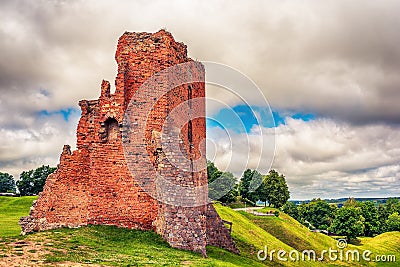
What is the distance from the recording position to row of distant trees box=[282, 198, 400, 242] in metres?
69.4

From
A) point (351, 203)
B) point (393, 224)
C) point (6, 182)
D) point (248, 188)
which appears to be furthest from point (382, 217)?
point (6, 182)

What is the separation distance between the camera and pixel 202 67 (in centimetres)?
2664

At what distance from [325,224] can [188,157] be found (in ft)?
298

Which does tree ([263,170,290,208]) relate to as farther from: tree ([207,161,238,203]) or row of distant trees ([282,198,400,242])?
row of distant trees ([282,198,400,242])

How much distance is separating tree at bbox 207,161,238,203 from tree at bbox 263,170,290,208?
28.9ft

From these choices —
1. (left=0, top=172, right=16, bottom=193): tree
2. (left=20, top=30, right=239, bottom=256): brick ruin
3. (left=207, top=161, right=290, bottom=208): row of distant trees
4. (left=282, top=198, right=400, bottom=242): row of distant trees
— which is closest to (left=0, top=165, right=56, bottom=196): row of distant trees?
(left=0, top=172, right=16, bottom=193): tree

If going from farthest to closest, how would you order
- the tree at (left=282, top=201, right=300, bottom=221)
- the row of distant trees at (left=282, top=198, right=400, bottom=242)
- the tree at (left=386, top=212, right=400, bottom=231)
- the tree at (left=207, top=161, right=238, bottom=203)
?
the tree at (left=282, top=201, right=300, bottom=221) → the tree at (left=386, top=212, right=400, bottom=231) → the tree at (left=207, top=161, right=238, bottom=203) → the row of distant trees at (left=282, top=198, right=400, bottom=242)

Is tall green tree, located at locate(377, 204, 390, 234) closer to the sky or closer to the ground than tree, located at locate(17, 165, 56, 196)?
closer to the ground

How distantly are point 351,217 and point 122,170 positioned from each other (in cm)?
6029

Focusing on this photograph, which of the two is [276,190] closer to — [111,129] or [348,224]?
[348,224]

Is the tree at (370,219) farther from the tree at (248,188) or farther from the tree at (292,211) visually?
the tree at (248,188)

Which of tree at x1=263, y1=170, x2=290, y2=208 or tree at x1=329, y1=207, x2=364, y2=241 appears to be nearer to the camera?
tree at x1=329, y1=207, x2=364, y2=241

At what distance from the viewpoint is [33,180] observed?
9156cm

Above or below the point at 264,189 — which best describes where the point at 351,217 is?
below
